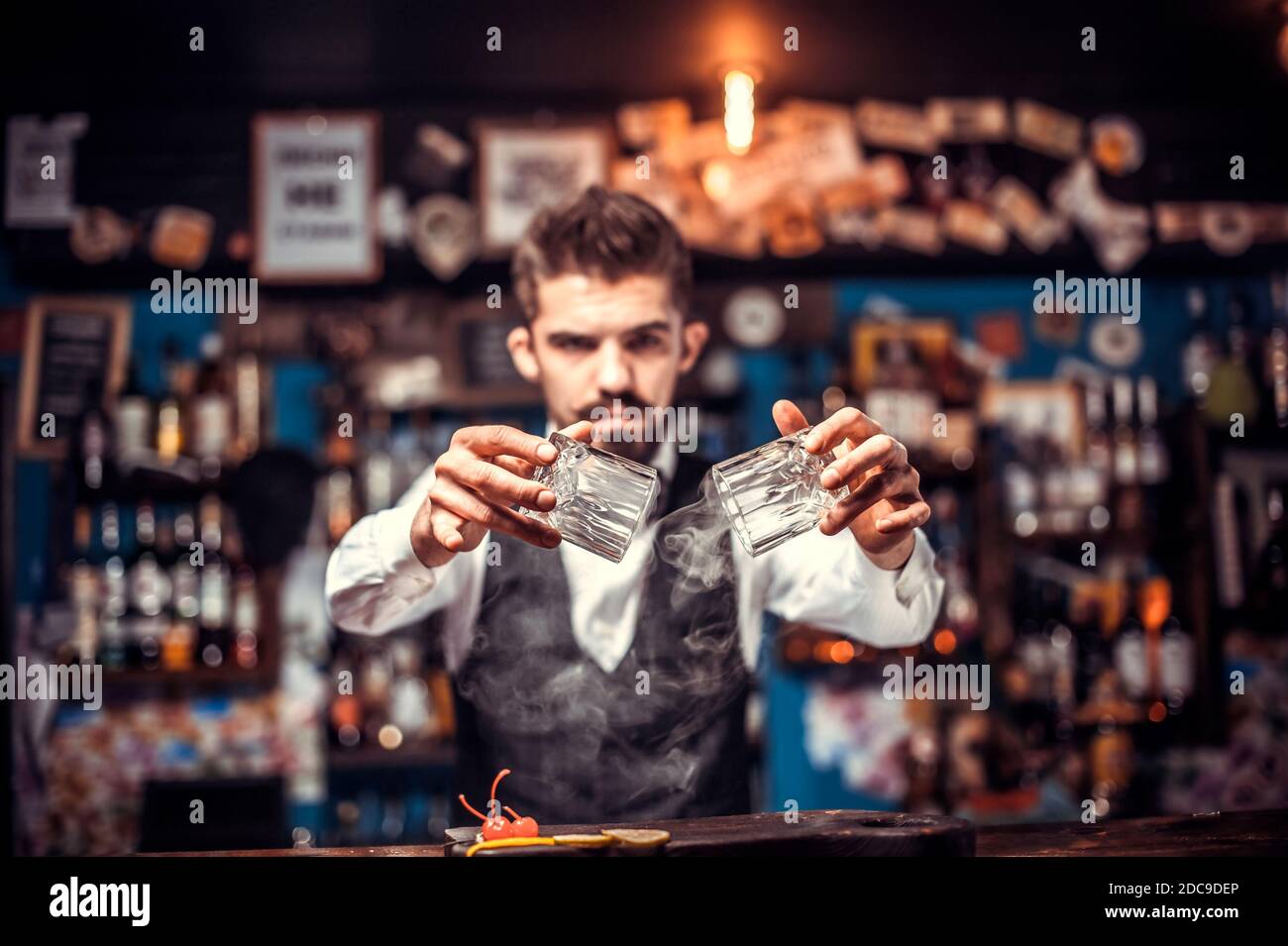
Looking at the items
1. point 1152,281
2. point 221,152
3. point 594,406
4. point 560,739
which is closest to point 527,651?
point 560,739

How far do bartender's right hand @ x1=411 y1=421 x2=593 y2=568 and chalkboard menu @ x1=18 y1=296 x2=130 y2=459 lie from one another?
2.82m

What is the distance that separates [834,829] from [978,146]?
3240 mm

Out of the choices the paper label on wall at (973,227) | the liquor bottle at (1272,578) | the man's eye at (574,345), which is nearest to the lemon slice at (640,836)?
the man's eye at (574,345)

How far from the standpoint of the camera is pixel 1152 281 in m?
4.28

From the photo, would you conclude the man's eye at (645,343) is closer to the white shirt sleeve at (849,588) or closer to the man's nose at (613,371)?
the man's nose at (613,371)

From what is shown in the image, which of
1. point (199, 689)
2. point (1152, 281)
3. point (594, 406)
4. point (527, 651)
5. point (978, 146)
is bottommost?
point (199, 689)

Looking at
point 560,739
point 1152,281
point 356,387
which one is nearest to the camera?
point 560,739

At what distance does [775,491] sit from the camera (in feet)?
5.41

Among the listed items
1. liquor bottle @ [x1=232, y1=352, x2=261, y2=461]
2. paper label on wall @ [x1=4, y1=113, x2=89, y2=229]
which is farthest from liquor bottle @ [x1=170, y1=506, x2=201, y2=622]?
paper label on wall @ [x1=4, y1=113, x2=89, y2=229]

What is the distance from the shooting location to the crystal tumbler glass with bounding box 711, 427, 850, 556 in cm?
162

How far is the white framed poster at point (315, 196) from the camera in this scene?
158 inches

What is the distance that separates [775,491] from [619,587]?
0.60 m
